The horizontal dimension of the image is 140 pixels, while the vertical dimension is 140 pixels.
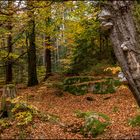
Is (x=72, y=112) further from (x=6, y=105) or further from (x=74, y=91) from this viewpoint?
(x=74, y=91)

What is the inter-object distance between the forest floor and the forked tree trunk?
259 cm

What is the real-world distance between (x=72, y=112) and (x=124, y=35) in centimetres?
632

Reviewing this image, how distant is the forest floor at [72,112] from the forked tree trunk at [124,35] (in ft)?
8.49

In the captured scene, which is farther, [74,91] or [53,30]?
[53,30]

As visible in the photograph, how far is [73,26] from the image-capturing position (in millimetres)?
16891

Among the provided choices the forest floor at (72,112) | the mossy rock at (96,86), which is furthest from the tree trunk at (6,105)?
the mossy rock at (96,86)

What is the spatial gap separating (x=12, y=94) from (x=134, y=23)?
248 inches

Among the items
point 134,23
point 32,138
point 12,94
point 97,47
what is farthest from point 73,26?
point 134,23

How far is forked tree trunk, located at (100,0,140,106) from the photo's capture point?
5.78 meters

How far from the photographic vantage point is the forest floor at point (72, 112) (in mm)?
8469

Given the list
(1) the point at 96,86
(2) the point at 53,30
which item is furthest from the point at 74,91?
(2) the point at 53,30

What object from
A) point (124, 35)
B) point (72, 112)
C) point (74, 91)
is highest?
point (124, 35)

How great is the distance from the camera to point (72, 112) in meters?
11.6

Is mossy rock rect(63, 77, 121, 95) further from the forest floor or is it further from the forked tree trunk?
the forked tree trunk
